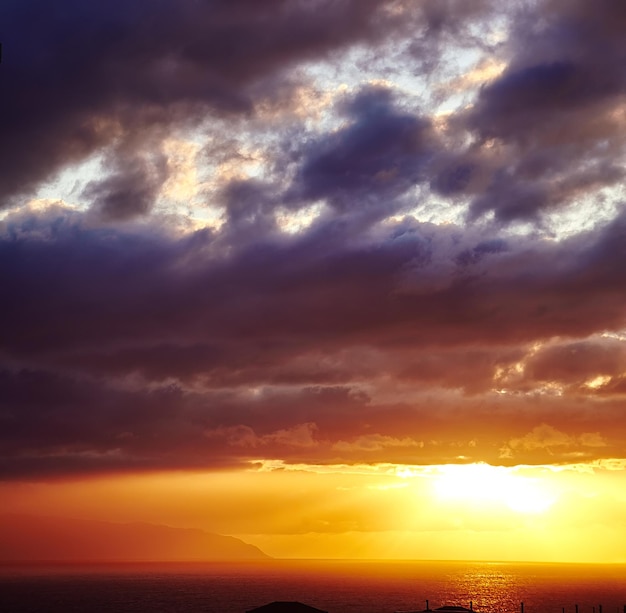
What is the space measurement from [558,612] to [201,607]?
85730 millimetres

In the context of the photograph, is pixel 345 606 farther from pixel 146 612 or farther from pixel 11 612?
pixel 11 612

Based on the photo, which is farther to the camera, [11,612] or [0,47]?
[11,612]

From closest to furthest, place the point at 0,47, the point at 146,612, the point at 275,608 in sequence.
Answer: the point at 0,47, the point at 275,608, the point at 146,612

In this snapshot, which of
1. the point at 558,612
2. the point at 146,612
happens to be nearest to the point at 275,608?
the point at 146,612

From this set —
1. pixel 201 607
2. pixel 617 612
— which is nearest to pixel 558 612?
pixel 617 612

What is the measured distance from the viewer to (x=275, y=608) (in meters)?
79.1

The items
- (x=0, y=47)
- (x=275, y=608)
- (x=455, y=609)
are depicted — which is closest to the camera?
(x=0, y=47)

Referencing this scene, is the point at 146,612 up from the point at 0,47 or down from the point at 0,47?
down

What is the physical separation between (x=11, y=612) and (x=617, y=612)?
469 feet

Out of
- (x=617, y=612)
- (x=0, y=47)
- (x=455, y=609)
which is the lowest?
(x=617, y=612)

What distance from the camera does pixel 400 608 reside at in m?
191

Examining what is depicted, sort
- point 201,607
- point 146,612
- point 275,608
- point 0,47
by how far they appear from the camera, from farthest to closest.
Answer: point 201,607
point 146,612
point 275,608
point 0,47

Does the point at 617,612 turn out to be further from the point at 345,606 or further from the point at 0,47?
the point at 0,47

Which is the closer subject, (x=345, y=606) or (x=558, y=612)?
(x=558, y=612)
